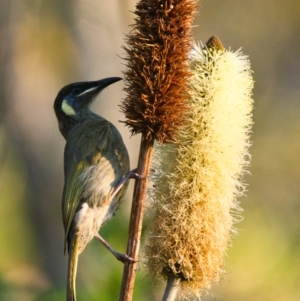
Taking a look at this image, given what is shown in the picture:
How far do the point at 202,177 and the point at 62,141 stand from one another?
18.5 feet

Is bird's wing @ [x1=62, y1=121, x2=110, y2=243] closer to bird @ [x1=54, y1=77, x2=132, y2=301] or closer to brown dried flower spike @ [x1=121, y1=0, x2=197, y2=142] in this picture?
bird @ [x1=54, y1=77, x2=132, y2=301]

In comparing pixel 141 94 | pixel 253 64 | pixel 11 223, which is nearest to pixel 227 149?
pixel 141 94

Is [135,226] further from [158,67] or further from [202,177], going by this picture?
[158,67]

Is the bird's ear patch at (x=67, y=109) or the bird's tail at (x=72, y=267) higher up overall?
the bird's ear patch at (x=67, y=109)

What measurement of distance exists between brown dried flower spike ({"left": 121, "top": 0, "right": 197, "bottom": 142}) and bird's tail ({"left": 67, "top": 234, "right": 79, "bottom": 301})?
113 cm

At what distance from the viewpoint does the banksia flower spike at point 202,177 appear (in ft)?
9.64

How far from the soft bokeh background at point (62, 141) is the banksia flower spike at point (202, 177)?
8.82 feet

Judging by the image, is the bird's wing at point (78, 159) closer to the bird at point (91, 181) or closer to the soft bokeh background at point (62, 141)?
the bird at point (91, 181)

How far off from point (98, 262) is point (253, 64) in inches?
286

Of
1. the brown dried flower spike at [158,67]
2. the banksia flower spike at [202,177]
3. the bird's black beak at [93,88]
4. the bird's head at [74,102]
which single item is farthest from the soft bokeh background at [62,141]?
the brown dried flower spike at [158,67]

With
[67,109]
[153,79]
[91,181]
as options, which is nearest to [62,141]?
[67,109]

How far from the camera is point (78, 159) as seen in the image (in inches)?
169

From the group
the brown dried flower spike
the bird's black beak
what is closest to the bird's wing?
the bird's black beak

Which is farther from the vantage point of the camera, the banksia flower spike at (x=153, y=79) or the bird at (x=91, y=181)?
the bird at (x=91, y=181)
